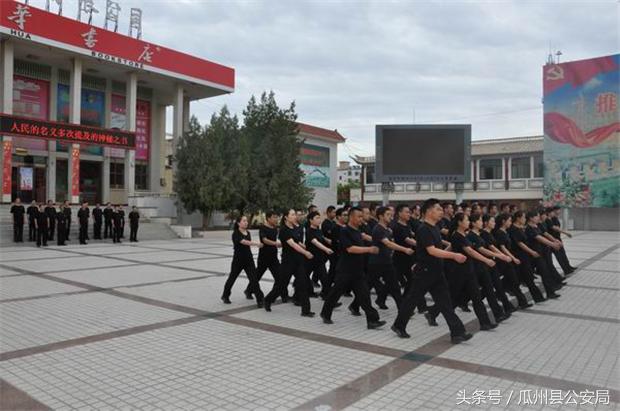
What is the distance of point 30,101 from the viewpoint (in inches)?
950

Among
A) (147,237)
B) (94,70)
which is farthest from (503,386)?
(94,70)

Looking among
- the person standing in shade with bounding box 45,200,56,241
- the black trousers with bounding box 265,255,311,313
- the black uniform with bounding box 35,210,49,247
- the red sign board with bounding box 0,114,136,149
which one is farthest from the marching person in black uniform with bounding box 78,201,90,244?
the black trousers with bounding box 265,255,311,313

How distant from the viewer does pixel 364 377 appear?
14.2ft

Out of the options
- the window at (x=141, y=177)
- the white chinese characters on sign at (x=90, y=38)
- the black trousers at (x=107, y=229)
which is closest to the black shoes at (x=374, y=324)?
the black trousers at (x=107, y=229)

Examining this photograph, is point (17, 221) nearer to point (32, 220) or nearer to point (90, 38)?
point (32, 220)

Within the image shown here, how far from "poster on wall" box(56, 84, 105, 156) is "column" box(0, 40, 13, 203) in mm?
3461

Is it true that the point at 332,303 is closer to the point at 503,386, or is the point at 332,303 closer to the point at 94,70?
the point at 503,386

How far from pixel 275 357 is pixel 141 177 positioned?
2683cm

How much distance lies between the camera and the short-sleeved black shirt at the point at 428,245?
5.45m

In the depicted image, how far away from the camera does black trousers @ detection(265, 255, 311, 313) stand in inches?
269

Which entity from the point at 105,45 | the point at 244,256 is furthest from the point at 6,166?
the point at 244,256

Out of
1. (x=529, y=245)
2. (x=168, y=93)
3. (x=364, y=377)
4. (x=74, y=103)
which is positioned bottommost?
(x=364, y=377)

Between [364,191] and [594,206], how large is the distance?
796 inches

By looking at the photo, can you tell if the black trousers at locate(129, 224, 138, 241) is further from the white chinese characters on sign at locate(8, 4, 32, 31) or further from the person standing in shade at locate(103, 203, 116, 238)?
the white chinese characters on sign at locate(8, 4, 32, 31)
